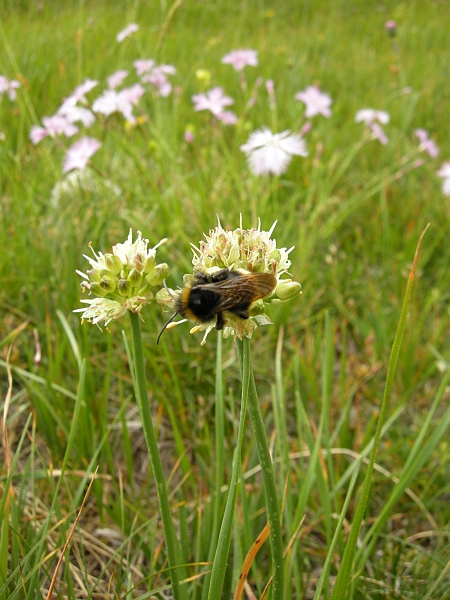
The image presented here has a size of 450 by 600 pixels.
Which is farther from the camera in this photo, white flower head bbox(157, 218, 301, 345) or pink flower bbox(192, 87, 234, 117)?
pink flower bbox(192, 87, 234, 117)

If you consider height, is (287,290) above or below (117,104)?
below

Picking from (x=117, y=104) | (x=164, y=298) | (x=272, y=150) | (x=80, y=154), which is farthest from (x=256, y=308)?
(x=117, y=104)

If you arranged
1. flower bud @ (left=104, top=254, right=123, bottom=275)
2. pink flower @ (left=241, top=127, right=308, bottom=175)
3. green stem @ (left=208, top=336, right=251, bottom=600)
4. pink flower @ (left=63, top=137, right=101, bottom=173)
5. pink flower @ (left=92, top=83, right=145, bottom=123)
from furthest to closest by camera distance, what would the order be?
pink flower @ (left=92, top=83, right=145, bottom=123) → pink flower @ (left=63, top=137, right=101, bottom=173) → pink flower @ (left=241, top=127, right=308, bottom=175) → flower bud @ (left=104, top=254, right=123, bottom=275) → green stem @ (left=208, top=336, right=251, bottom=600)

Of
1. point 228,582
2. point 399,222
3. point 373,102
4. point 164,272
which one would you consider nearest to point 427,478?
point 228,582

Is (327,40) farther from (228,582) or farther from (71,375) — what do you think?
(228,582)

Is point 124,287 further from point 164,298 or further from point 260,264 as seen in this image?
point 260,264

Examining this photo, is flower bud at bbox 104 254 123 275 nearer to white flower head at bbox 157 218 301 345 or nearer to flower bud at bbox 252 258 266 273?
white flower head at bbox 157 218 301 345

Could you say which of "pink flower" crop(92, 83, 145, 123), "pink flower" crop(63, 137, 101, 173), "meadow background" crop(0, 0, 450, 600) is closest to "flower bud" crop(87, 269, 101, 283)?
"meadow background" crop(0, 0, 450, 600)
